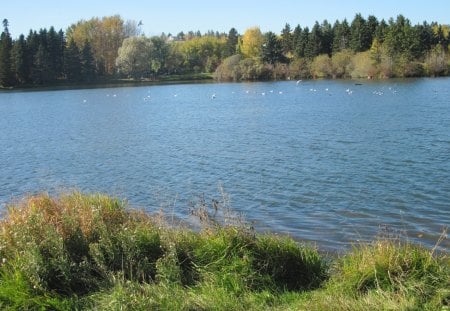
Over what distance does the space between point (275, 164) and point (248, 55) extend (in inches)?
5011

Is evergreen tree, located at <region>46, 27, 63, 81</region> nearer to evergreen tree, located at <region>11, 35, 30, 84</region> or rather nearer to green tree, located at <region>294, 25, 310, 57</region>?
evergreen tree, located at <region>11, 35, 30, 84</region>

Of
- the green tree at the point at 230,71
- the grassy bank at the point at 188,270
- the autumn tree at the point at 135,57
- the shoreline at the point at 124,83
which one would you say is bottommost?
the grassy bank at the point at 188,270

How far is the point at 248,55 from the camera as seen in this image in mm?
146500

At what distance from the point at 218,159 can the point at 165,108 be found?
35.6m

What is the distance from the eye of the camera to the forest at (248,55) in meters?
105

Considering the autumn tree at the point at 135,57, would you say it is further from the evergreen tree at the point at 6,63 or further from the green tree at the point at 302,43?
the green tree at the point at 302,43

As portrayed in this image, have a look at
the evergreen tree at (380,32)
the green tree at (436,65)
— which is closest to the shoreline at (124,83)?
the evergreen tree at (380,32)

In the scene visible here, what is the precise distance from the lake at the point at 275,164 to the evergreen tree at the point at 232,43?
105 m

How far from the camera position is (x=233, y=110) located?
176 ft

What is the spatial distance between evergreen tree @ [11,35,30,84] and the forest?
0.71ft

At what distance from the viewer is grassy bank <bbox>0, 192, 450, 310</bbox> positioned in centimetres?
661

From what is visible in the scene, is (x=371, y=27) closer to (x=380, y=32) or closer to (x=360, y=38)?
(x=360, y=38)

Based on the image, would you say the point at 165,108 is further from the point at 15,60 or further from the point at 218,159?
the point at 15,60

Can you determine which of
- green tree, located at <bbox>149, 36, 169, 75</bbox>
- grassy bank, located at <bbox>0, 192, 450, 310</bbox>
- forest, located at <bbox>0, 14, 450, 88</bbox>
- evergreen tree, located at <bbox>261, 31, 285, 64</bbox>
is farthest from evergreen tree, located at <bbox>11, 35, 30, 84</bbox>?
grassy bank, located at <bbox>0, 192, 450, 310</bbox>
